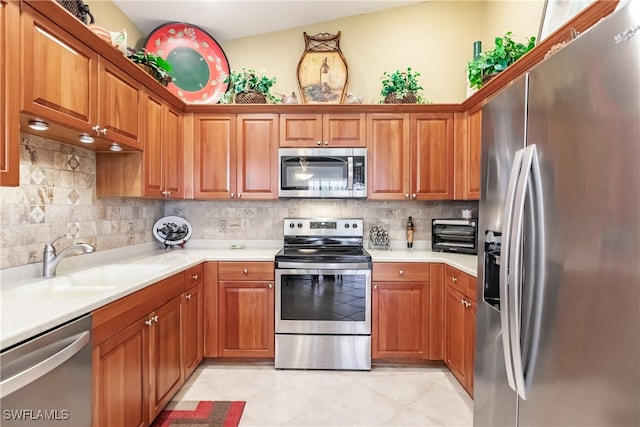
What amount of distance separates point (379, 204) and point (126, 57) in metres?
2.32

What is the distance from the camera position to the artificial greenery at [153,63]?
2131 mm

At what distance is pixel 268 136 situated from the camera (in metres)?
2.86

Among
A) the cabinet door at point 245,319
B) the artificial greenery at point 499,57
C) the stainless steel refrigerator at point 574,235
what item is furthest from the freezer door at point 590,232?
the cabinet door at point 245,319

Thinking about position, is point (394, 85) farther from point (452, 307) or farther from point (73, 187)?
point (73, 187)

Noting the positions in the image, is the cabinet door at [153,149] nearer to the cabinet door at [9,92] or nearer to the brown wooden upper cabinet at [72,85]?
the brown wooden upper cabinet at [72,85]

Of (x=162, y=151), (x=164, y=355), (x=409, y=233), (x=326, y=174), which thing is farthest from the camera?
(x=409, y=233)

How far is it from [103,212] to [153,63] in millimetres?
1131

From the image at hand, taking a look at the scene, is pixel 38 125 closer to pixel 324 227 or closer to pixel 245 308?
pixel 245 308

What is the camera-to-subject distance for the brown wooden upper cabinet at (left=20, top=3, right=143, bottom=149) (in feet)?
4.35

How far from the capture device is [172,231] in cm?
305

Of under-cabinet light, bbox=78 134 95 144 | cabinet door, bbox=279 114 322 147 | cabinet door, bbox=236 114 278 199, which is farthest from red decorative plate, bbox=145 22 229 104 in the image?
under-cabinet light, bbox=78 134 95 144

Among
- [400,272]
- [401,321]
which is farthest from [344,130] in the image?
[401,321]

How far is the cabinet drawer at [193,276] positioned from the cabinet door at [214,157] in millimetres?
713

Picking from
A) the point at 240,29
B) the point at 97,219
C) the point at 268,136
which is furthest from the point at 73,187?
the point at 240,29
